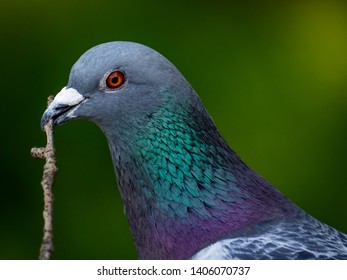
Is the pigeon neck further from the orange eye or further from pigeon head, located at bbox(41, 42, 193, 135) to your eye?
the orange eye

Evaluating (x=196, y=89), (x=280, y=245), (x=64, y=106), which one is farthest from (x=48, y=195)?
(x=196, y=89)

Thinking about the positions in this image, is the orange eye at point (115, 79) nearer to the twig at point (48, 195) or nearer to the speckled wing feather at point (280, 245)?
the twig at point (48, 195)

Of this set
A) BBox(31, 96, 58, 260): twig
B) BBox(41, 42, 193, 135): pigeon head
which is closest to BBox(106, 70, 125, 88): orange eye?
BBox(41, 42, 193, 135): pigeon head

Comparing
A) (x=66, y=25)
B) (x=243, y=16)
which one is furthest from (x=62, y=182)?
(x=243, y=16)

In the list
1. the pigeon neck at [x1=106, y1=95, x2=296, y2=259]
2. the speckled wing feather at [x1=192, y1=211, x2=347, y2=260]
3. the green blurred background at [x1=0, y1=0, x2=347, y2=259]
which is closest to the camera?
the speckled wing feather at [x1=192, y1=211, x2=347, y2=260]

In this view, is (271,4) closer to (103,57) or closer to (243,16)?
(243,16)

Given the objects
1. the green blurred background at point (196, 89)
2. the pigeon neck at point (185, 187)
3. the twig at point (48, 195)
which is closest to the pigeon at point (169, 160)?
the pigeon neck at point (185, 187)

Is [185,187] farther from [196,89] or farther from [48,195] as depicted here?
[196,89]
